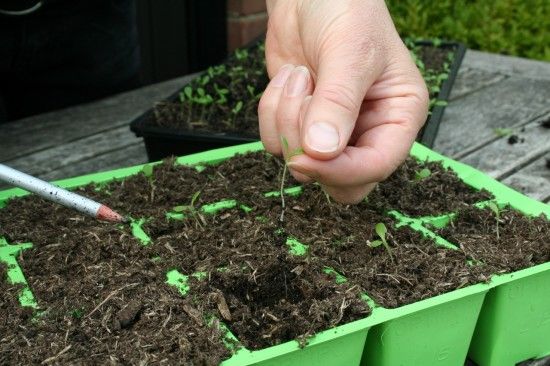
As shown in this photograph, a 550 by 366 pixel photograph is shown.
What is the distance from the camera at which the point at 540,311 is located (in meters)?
1.18

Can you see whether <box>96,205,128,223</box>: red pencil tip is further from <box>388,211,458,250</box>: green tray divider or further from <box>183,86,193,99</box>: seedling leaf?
<box>183,86,193,99</box>: seedling leaf

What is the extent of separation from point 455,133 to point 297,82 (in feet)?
3.25

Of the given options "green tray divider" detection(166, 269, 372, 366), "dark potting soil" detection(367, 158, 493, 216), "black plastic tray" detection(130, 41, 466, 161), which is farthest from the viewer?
"black plastic tray" detection(130, 41, 466, 161)

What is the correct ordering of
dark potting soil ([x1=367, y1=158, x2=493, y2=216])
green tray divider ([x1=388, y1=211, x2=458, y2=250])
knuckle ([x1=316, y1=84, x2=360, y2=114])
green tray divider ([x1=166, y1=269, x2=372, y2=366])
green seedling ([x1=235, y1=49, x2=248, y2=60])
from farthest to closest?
green seedling ([x1=235, y1=49, x2=248, y2=60]) < dark potting soil ([x1=367, y1=158, x2=493, y2=216]) < green tray divider ([x1=388, y1=211, x2=458, y2=250]) < knuckle ([x1=316, y1=84, x2=360, y2=114]) < green tray divider ([x1=166, y1=269, x2=372, y2=366])

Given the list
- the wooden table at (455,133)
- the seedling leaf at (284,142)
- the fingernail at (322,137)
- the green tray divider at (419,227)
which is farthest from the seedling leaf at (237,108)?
the fingernail at (322,137)

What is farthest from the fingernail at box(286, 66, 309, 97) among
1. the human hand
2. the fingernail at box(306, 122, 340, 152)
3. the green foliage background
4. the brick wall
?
the green foliage background

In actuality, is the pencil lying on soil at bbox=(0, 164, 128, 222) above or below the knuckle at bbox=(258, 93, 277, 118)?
below

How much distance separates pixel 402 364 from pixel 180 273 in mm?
354

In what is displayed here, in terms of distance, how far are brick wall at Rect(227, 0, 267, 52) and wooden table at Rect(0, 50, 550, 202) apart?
30.3 inches

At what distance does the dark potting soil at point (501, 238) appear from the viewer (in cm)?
115

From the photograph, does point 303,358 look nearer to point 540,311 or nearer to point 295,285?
point 295,285

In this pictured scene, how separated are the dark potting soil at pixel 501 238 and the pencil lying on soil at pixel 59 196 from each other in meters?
0.57

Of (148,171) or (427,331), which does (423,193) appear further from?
(148,171)

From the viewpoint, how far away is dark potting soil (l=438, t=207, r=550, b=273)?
115 centimetres
